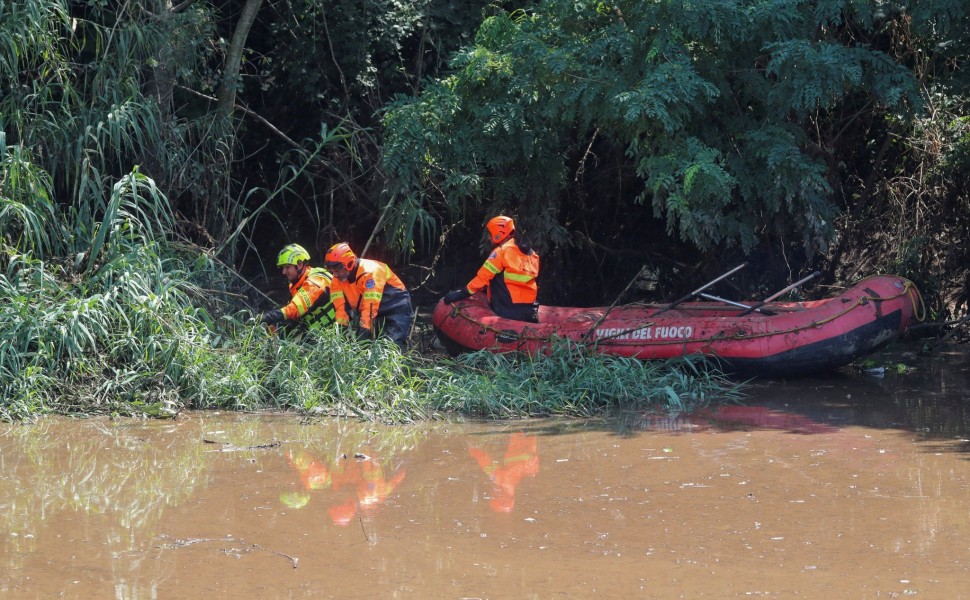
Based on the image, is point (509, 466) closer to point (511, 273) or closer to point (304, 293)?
point (304, 293)

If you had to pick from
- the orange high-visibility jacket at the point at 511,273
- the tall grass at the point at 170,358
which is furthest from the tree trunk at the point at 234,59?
the orange high-visibility jacket at the point at 511,273

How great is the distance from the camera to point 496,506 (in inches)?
206

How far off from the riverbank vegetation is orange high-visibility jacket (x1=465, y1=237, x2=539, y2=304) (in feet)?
2.77

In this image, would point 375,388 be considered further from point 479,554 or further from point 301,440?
point 479,554

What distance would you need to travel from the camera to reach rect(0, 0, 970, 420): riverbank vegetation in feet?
25.1

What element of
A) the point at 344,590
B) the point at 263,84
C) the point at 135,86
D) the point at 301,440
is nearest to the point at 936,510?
the point at 344,590

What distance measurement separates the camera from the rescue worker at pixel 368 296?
327 inches

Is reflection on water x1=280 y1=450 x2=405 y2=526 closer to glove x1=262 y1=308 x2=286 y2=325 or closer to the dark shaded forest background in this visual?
glove x1=262 y1=308 x2=286 y2=325

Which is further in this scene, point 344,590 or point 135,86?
point 135,86

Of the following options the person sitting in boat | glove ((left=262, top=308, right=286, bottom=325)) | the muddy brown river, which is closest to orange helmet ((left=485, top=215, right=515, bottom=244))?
the person sitting in boat

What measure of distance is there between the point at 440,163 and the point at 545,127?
984 millimetres

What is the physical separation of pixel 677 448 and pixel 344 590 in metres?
2.86

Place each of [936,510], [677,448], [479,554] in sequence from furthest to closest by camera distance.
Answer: [677,448] < [936,510] < [479,554]

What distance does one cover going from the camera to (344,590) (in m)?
4.10
